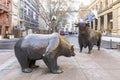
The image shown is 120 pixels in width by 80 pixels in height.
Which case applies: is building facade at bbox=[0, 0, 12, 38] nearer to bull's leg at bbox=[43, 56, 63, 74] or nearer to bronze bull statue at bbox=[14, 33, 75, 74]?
bronze bull statue at bbox=[14, 33, 75, 74]

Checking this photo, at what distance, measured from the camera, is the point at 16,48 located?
8.20 m

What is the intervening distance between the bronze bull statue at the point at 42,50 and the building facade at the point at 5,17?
3473 centimetres

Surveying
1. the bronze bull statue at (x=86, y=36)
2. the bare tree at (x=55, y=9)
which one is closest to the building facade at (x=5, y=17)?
the bare tree at (x=55, y=9)

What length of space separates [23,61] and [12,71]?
26.3 inches

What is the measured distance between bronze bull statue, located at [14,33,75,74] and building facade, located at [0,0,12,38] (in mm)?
34730

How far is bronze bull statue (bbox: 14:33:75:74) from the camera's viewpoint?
779cm

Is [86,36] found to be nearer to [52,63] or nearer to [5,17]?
[52,63]

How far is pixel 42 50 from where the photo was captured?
7.89m

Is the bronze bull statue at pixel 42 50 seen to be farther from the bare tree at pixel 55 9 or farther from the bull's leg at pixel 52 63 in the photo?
the bare tree at pixel 55 9

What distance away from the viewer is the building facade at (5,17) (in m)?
43.0

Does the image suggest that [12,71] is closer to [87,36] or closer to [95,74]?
[95,74]

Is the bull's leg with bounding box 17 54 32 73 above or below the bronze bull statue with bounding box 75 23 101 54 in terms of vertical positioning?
below

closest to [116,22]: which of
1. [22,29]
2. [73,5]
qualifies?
[73,5]

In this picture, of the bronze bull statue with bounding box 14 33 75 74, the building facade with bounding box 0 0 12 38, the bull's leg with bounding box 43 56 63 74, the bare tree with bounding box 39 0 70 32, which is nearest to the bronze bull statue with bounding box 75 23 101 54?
the bronze bull statue with bounding box 14 33 75 74
